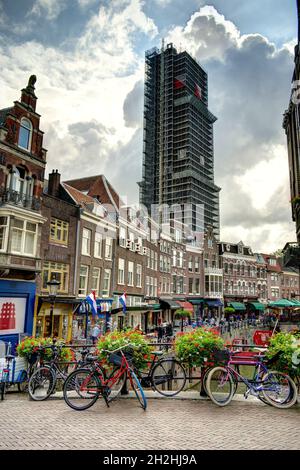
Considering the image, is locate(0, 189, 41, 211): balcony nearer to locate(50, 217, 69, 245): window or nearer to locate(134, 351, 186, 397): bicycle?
locate(50, 217, 69, 245): window

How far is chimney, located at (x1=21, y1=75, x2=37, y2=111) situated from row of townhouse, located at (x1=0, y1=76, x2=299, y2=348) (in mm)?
62

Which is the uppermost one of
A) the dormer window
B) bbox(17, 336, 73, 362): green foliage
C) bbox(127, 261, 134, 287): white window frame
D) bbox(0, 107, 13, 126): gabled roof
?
bbox(0, 107, 13, 126): gabled roof

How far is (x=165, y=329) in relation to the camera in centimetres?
2914

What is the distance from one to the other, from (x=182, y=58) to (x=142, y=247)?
104 m

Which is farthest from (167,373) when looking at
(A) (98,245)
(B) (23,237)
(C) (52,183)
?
(A) (98,245)

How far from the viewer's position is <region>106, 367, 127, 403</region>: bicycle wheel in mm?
7340

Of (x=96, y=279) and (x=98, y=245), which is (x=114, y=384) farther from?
(x=98, y=245)

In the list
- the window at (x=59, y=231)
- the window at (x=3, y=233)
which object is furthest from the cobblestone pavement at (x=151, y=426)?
the window at (x=59, y=231)

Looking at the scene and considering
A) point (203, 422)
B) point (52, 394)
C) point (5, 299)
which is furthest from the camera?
point (5, 299)

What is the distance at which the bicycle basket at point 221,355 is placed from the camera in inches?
294

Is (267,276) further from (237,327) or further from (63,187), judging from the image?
(63,187)

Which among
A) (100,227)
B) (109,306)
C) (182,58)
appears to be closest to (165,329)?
(109,306)

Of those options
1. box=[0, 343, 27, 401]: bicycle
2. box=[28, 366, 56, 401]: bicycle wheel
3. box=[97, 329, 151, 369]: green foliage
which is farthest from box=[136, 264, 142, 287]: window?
box=[97, 329, 151, 369]: green foliage

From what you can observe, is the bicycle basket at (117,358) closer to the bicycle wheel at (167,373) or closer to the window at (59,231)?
the bicycle wheel at (167,373)
